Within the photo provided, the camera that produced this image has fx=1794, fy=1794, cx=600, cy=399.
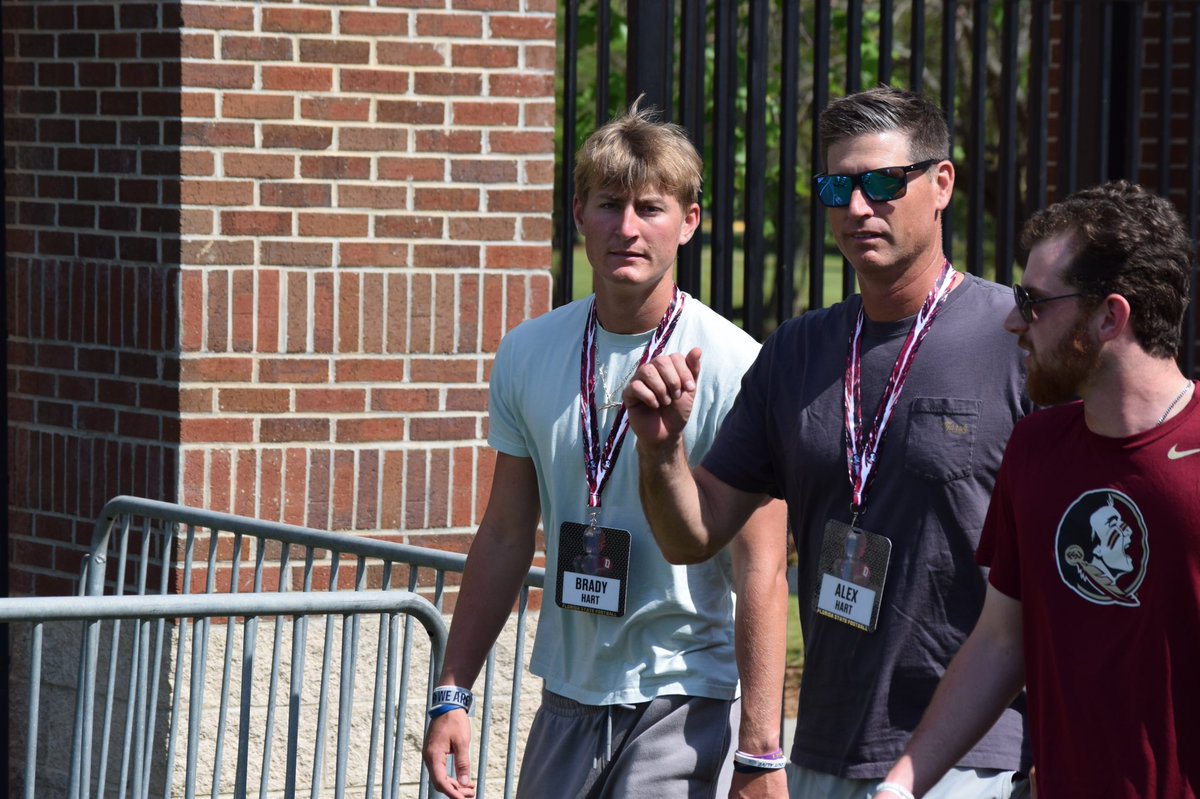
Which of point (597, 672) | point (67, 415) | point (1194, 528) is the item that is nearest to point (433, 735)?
point (597, 672)

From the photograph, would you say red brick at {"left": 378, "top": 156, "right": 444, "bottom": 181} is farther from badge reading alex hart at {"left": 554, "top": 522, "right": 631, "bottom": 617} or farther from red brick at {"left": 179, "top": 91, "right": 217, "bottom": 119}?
badge reading alex hart at {"left": 554, "top": 522, "right": 631, "bottom": 617}

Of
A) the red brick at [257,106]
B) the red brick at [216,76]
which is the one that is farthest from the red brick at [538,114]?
the red brick at [216,76]

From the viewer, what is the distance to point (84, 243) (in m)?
5.65

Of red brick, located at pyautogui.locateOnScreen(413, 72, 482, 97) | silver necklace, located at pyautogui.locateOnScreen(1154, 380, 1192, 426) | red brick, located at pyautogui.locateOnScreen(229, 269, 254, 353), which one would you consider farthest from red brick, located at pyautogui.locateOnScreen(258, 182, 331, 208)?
silver necklace, located at pyautogui.locateOnScreen(1154, 380, 1192, 426)

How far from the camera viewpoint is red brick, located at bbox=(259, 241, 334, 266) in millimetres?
5328

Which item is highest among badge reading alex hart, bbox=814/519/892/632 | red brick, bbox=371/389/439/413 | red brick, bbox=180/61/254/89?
red brick, bbox=180/61/254/89

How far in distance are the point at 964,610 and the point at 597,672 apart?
829 mm

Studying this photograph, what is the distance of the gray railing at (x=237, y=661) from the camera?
3.82 m

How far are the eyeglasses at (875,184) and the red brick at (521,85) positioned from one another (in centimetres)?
250

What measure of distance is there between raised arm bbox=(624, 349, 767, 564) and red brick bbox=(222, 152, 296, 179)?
2382 millimetres

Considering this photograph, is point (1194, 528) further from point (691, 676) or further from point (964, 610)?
point (691, 676)

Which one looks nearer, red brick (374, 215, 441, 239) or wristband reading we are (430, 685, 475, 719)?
wristband reading we are (430, 685, 475, 719)

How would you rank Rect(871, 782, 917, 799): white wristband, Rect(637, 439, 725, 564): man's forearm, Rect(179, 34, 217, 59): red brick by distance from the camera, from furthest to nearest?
1. Rect(179, 34, 217, 59): red brick
2. Rect(637, 439, 725, 564): man's forearm
3. Rect(871, 782, 917, 799): white wristband

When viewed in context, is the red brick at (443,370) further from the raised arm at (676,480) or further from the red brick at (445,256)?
the raised arm at (676,480)
